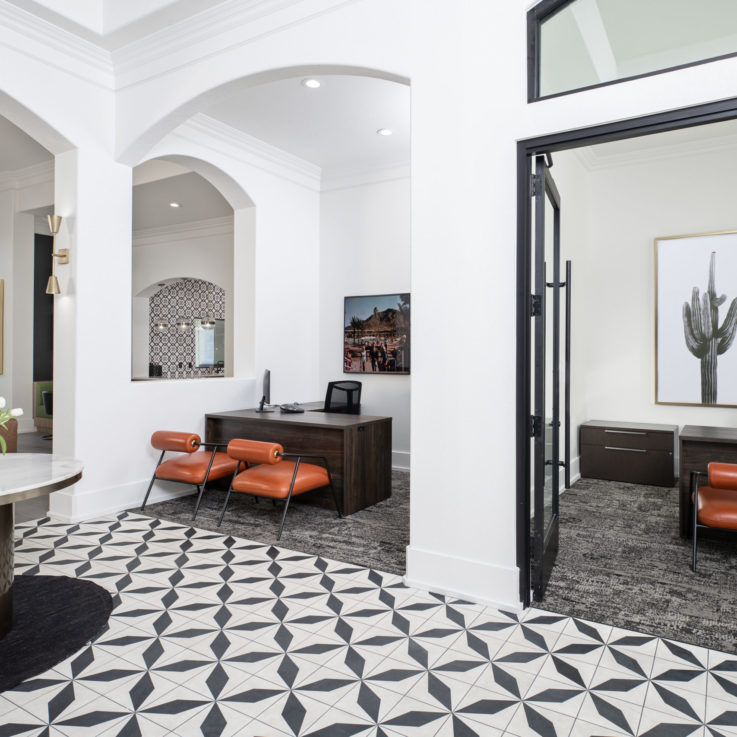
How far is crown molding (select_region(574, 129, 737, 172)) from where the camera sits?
18.7 ft

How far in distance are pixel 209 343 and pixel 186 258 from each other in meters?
4.62

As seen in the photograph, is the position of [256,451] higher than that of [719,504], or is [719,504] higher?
[256,451]

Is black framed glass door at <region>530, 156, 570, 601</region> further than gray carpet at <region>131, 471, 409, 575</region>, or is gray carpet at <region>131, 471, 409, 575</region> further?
gray carpet at <region>131, 471, 409, 575</region>

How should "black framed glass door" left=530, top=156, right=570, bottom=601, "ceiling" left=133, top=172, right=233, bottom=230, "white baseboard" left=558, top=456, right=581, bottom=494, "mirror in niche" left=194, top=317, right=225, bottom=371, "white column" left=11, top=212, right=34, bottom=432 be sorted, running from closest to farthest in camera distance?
1. "black framed glass door" left=530, top=156, right=570, bottom=601
2. "white baseboard" left=558, top=456, right=581, bottom=494
3. "ceiling" left=133, top=172, right=233, bottom=230
4. "white column" left=11, top=212, right=34, bottom=432
5. "mirror in niche" left=194, top=317, right=225, bottom=371

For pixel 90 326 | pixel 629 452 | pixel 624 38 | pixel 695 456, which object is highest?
pixel 624 38

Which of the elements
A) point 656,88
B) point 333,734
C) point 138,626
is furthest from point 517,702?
point 656,88

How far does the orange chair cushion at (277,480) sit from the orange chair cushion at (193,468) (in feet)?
1.42

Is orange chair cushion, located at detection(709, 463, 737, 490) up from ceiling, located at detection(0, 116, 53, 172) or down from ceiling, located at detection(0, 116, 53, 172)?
down

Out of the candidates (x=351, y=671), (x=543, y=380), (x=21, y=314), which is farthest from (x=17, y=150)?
(x=351, y=671)

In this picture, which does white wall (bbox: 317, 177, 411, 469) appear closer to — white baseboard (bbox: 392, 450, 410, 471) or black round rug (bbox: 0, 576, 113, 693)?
white baseboard (bbox: 392, 450, 410, 471)

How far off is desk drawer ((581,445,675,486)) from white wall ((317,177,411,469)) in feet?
6.60

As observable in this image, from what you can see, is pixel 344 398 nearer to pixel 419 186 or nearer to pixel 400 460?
pixel 400 460

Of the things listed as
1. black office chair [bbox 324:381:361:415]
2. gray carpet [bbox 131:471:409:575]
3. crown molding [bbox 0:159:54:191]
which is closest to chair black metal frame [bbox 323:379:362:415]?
black office chair [bbox 324:381:361:415]

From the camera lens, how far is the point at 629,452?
5867 millimetres
